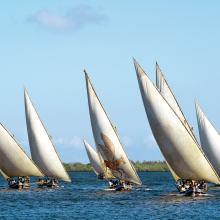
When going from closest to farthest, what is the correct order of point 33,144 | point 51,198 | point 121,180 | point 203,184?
point 203,184
point 51,198
point 121,180
point 33,144

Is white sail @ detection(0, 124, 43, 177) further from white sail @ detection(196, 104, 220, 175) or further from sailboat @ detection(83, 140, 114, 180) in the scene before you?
sailboat @ detection(83, 140, 114, 180)

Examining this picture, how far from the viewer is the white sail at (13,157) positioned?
119562 millimetres

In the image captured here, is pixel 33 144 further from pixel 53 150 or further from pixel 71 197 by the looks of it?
pixel 71 197

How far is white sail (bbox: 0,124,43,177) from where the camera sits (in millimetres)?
119562

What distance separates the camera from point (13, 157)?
12025cm

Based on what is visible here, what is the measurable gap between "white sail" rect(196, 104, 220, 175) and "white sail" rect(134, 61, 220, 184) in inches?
923

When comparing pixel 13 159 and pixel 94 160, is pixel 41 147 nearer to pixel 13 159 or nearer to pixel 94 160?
pixel 13 159

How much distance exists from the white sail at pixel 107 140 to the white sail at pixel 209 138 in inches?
508

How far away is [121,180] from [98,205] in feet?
59.9

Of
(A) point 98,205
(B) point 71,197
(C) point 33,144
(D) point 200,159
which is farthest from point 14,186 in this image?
(D) point 200,159

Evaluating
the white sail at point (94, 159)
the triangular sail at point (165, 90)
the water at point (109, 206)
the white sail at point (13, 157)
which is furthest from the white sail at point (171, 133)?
the white sail at point (94, 159)

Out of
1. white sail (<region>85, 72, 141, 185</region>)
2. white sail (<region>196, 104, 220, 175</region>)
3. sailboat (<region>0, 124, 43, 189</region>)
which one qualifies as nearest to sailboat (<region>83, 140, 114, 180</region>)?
sailboat (<region>0, 124, 43, 189</region>)

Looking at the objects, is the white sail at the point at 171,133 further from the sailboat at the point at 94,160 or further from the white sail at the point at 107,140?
the sailboat at the point at 94,160

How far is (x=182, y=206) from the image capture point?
91.9 m
